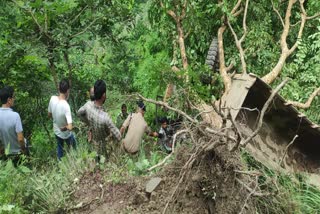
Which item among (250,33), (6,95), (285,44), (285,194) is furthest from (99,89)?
(285,44)

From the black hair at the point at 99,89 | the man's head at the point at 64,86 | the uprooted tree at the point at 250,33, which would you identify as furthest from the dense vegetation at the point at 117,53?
the man's head at the point at 64,86

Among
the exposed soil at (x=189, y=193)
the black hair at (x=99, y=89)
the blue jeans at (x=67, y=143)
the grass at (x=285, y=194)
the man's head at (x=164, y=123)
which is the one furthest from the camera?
the man's head at (x=164, y=123)

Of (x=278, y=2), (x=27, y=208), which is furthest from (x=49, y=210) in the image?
(x=278, y=2)

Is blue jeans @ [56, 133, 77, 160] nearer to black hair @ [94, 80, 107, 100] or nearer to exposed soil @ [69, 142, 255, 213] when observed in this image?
black hair @ [94, 80, 107, 100]

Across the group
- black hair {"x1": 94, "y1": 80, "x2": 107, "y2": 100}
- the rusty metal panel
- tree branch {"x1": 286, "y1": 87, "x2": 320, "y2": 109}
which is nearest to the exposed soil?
black hair {"x1": 94, "y1": 80, "x2": 107, "y2": 100}

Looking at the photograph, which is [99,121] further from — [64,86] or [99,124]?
[64,86]

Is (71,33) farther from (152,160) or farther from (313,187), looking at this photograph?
(313,187)

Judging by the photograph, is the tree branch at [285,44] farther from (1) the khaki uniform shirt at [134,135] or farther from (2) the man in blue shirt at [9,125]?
(2) the man in blue shirt at [9,125]

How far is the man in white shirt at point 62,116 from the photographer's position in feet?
20.4

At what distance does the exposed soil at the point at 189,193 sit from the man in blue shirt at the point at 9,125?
4.23ft

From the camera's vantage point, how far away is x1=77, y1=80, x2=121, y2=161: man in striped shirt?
19.4 ft

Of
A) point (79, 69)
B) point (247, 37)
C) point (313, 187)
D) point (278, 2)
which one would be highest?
point (278, 2)

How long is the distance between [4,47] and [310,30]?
5.18m

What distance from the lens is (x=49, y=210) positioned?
515cm
